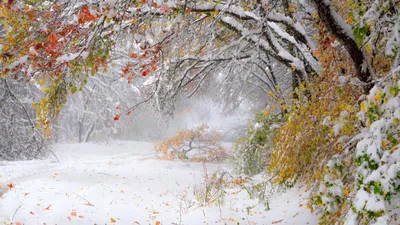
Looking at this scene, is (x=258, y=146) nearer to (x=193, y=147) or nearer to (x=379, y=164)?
(x=379, y=164)

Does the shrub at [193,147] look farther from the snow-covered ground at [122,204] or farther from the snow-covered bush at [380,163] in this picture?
the snow-covered bush at [380,163]

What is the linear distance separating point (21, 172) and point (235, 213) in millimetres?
7757

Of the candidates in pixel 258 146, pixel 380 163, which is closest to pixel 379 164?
pixel 380 163

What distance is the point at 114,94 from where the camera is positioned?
69.7 ft

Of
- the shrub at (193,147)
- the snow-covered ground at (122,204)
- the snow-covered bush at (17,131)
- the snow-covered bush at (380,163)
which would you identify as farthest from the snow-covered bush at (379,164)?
the shrub at (193,147)

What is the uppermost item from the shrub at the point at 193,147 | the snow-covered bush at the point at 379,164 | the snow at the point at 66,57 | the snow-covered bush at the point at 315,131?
the shrub at the point at 193,147

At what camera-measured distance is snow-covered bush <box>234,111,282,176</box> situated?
29.6 feet

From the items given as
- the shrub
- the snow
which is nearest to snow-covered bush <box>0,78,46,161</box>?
the shrub

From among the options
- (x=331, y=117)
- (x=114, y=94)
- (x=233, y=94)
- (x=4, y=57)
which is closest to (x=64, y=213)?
(x=4, y=57)

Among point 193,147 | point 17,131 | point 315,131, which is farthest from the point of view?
point 193,147

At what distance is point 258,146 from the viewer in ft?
29.8

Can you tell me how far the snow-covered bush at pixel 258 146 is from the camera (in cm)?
903

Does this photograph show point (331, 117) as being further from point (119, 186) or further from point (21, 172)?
point (21, 172)

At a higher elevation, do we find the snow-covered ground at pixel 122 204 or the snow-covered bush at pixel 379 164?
the snow-covered ground at pixel 122 204
